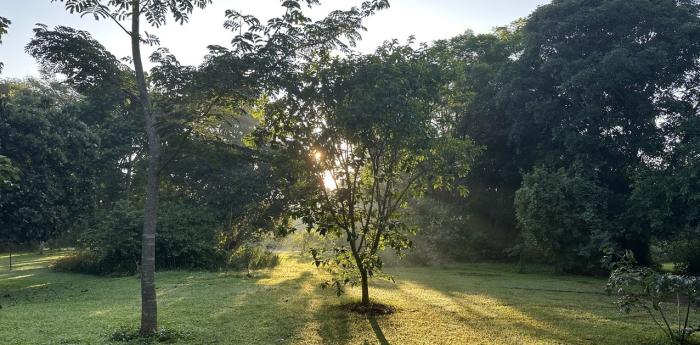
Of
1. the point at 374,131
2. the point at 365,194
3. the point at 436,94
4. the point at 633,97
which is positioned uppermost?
the point at 633,97

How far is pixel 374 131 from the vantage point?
34.7 ft

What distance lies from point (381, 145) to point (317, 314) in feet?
12.9

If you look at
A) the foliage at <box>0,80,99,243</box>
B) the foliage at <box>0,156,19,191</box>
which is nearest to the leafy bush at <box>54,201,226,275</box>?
the foliage at <box>0,80,99,243</box>

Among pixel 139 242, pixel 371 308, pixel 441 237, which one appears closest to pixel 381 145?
pixel 371 308

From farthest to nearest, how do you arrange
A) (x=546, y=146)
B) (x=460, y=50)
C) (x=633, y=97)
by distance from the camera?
(x=460, y=50) < (x=546, y=146) < (x=633, y=97)

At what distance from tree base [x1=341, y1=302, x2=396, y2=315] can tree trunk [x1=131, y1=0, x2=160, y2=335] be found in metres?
4.34

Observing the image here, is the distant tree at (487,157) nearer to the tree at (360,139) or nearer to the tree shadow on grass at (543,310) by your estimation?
the tree shadow on grass at (543,310)

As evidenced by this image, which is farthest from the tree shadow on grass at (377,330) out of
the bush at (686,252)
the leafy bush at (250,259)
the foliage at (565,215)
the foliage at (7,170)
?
the bush at (686,252)

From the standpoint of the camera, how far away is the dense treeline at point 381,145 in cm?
873

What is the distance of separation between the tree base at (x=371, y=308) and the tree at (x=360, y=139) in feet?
0.92

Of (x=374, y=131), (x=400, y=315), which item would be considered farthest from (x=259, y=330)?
(x=374, y=131)

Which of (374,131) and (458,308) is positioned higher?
(374,131)

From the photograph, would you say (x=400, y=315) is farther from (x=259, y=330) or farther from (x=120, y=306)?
(x=120, y=306)

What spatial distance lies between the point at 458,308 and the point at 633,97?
16.5m
